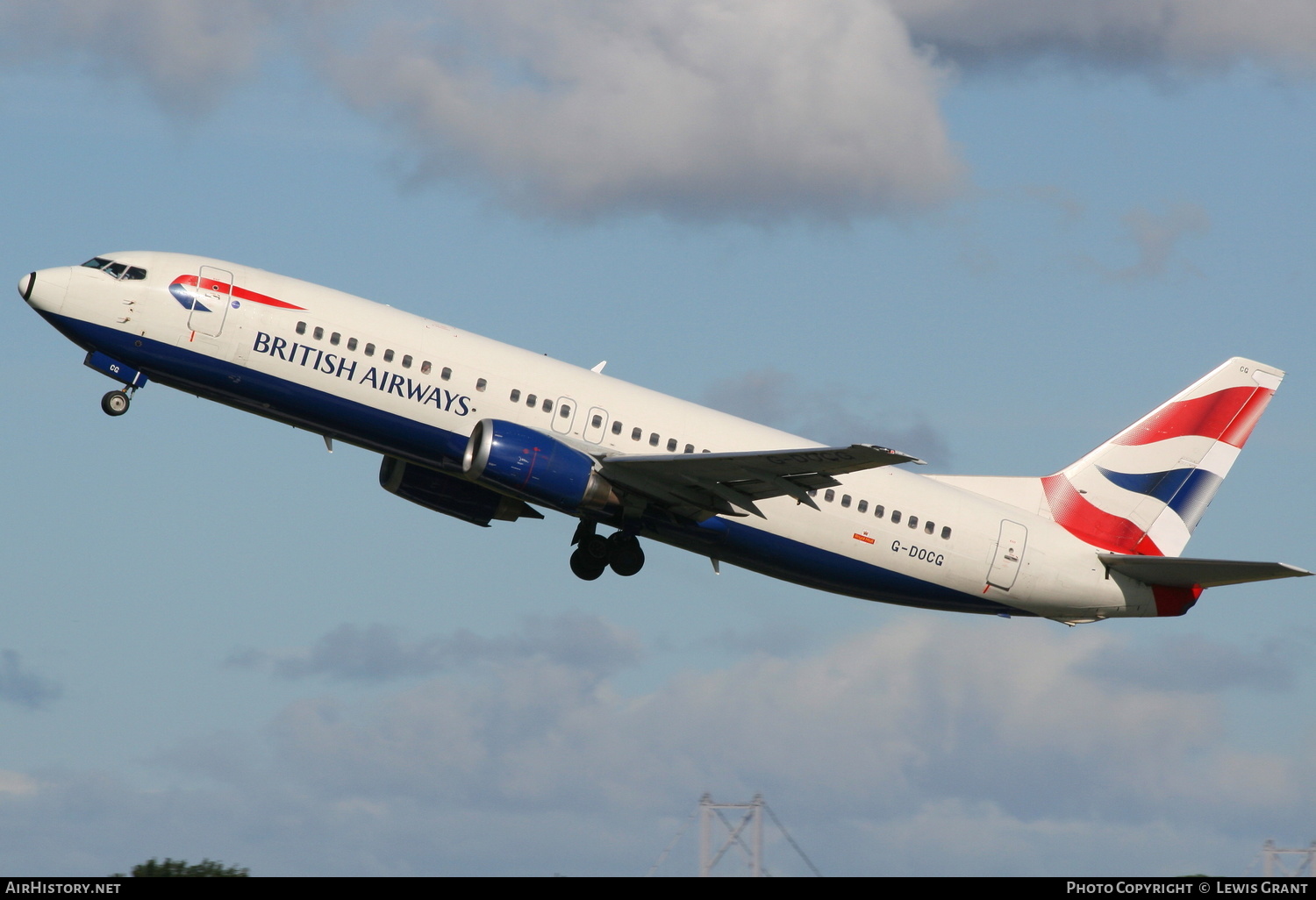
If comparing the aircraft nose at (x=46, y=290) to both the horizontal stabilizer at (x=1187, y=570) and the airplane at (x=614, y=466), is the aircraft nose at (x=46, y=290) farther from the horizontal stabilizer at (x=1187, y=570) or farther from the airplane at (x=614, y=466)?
the horizontal stabilizer at (x=1187, y=570)

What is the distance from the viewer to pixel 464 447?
1507 inches

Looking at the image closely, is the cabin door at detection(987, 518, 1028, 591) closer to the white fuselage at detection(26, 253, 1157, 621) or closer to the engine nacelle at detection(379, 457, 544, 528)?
the white fuselage at detection(26, 253, 1157, 621)

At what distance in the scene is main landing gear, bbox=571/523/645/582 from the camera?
42.6 metres

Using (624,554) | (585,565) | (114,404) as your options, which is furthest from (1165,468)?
(114,404)

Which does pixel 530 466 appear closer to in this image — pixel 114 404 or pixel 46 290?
pixel 114 404

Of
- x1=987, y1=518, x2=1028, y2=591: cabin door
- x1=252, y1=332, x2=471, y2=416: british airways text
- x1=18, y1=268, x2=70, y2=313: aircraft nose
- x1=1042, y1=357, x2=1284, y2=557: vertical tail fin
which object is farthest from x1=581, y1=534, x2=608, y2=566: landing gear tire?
x1=18, y1=268, x2=70, y2=313: aircraft nose

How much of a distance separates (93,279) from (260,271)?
3.94m

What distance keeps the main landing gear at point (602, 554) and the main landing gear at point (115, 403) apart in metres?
12.6

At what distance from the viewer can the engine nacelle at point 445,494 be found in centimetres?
4356

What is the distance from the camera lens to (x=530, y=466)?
3747 cm

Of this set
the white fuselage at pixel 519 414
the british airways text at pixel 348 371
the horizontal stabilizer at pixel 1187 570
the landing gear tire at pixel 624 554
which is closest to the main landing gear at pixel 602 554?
the landing gear tire at pixel 624 554

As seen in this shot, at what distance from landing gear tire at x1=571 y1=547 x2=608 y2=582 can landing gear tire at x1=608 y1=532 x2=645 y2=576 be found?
13.2 inches
